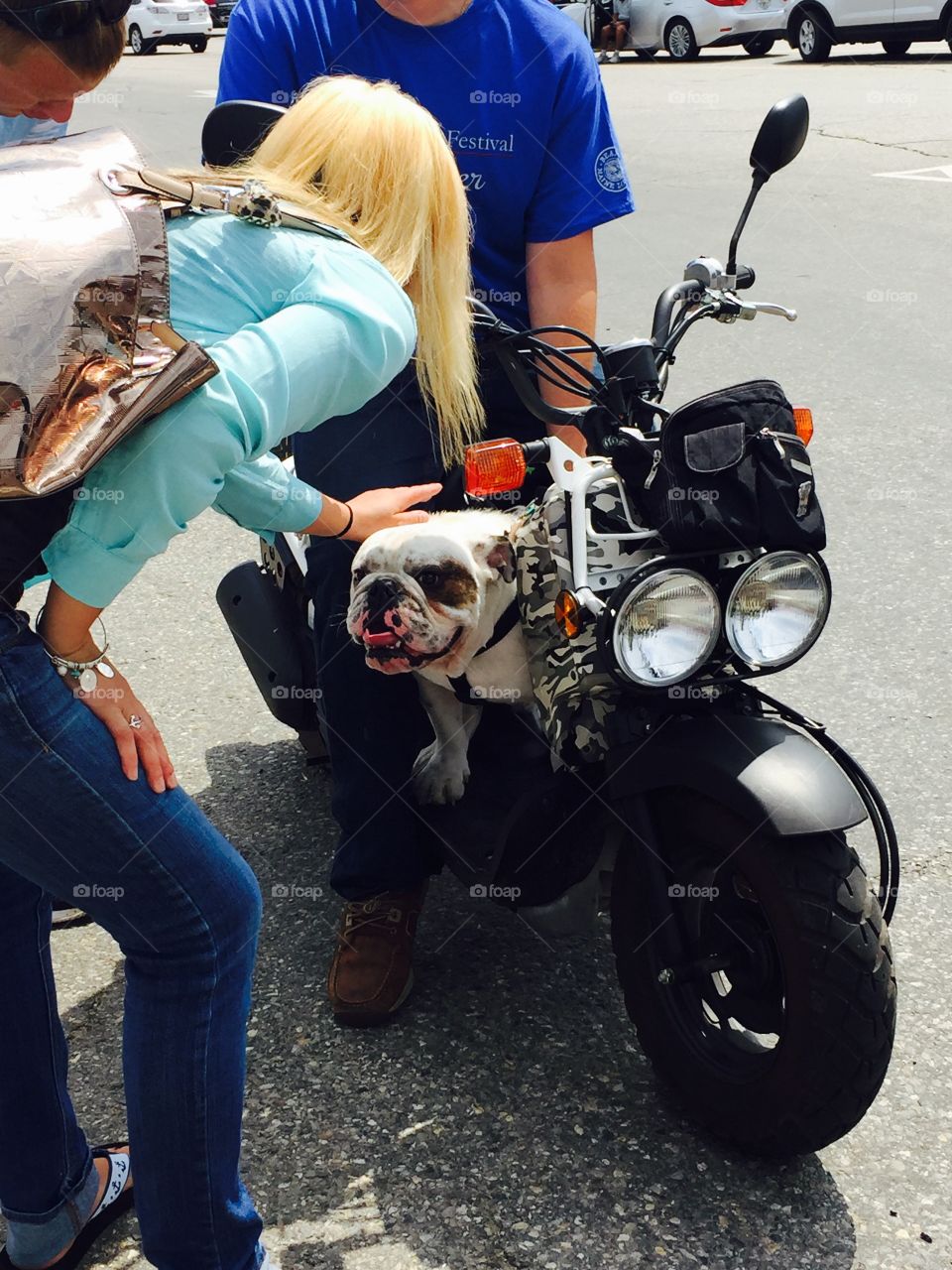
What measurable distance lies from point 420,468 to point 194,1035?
130 centimetres

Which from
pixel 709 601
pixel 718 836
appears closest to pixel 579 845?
pixel 718 836

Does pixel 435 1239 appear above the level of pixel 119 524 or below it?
below

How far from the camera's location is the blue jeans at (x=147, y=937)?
159 centimetres

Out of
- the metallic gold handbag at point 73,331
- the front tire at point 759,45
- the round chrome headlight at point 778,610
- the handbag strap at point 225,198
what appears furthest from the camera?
the front tire at point 759,45

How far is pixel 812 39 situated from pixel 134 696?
1802cm

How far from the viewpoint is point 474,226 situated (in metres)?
2.84

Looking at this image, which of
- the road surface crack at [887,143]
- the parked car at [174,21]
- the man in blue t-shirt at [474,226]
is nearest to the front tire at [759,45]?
the road surface crack at [887,143]

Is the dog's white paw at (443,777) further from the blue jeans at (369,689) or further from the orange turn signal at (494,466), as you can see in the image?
the orange turn signal at (494,466)

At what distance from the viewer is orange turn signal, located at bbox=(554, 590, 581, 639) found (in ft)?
7.38

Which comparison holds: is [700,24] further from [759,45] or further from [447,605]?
[447,605]

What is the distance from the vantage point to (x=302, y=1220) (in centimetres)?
224

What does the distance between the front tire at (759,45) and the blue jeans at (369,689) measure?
61.2 feet

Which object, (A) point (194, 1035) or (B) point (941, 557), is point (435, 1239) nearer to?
(A) point (194, 1035)

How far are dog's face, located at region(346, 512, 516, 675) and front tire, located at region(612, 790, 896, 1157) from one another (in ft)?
1.51
